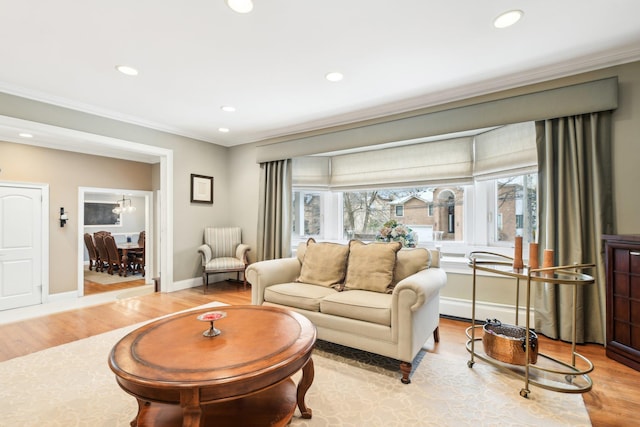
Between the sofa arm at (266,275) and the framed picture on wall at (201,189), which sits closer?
the sofa arm at (266,275)

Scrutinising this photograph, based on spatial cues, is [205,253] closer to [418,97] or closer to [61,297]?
[61,297]

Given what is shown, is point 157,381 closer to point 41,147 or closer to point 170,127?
point 170,127

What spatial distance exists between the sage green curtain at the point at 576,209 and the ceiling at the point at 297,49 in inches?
21.5

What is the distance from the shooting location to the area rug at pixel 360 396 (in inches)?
65.0

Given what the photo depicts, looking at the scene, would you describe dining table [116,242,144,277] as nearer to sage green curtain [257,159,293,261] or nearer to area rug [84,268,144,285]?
area rug [84,268,144,285]

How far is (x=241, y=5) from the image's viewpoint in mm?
1890

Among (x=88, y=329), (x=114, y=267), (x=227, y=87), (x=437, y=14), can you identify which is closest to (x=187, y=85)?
(x=227, y=87)

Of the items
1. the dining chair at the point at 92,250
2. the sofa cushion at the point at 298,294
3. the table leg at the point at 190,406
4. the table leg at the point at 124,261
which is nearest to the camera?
the table leg at the point at 190,406

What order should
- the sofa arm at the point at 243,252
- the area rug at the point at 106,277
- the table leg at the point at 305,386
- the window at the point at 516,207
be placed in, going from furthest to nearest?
the area rug at the point at 106,277 < the sofa arm at the point at 243,252 < the window at the point at 516,207 < the table leg at the point at 305,386

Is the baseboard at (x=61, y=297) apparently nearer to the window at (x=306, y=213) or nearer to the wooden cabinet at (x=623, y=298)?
the window at (x=306, y=213)

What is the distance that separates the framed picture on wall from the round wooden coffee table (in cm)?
329

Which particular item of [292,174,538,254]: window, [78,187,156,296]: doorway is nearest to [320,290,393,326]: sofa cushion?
[292,174,538,254]: window

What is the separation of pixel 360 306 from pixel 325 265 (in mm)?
736

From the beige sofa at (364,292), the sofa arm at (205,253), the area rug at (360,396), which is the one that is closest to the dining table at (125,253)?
the sofa arm at (205,253)
